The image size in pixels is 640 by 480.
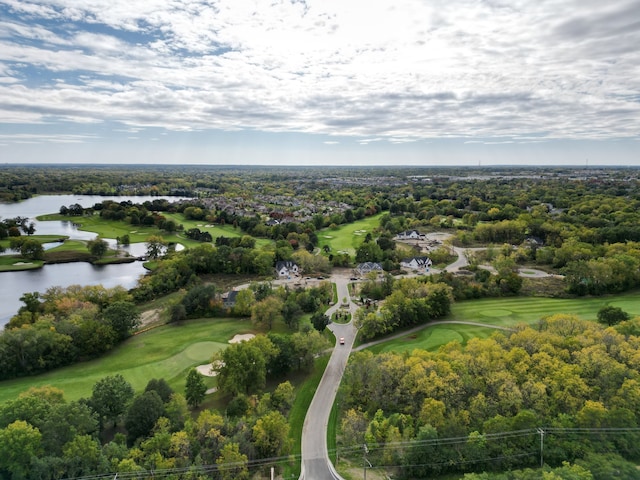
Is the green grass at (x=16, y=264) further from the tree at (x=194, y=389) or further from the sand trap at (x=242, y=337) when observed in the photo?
the tree at (x=194, y=389)

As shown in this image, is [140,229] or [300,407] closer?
[300,407]

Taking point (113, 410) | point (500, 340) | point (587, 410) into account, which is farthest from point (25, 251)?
point (587, 410)

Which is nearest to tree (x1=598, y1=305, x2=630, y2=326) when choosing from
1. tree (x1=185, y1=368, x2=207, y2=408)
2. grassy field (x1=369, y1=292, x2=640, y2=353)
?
grassy field (x1=369, y1=292, x2=640, y2=353)

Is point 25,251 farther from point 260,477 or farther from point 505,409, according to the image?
point 505,409

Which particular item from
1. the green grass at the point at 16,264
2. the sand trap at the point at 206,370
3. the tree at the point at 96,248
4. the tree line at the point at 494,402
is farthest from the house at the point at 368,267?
the green grass at the point at 16,264

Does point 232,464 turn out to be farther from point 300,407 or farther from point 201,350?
point 201,350

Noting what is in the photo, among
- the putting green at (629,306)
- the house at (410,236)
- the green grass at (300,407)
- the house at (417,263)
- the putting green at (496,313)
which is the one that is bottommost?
the green grass at (300,407)

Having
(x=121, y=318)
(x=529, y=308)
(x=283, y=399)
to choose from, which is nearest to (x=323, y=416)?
(x=283, y=399)
